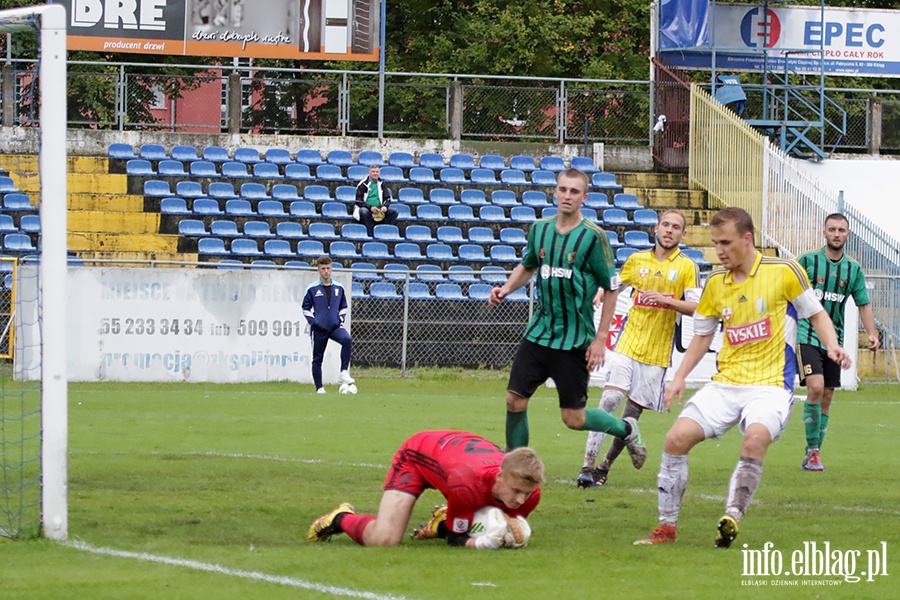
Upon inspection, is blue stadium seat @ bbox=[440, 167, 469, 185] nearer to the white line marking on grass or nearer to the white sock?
the white sock

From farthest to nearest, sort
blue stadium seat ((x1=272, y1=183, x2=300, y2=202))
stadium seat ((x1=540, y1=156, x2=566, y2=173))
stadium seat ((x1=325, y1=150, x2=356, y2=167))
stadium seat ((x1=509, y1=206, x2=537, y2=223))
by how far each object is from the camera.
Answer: stadium seat ((x1=540, y1=156, x2=566, y2=173)), stadium seat ((x1=325, y1=150, x2=356, y2=167)), stadium seat ((x1=509, y1=206, x2=537, y2=223)), blue stadium seat ((x1=272, y1=183, x2=300, y2=202))

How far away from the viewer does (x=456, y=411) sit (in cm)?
1645

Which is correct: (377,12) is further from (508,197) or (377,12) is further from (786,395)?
(786,395)

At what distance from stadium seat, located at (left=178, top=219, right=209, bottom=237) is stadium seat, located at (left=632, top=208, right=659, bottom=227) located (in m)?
8.45

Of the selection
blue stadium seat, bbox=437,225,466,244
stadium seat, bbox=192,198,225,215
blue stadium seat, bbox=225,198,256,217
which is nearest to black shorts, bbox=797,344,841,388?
blue stadium seat, bbox=437,225,466,244

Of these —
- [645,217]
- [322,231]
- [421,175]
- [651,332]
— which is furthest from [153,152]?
[651,332]

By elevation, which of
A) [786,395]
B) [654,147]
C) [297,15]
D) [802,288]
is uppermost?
[297,15]

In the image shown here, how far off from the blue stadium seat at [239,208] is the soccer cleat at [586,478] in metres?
16.4

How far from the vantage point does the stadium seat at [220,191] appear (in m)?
26.6

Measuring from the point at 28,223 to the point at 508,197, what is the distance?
9.26 m

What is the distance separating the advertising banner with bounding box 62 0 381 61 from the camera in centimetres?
2925

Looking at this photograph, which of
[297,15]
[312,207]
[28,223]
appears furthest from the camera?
[297,15]

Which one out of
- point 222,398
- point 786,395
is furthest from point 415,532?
point 222,398

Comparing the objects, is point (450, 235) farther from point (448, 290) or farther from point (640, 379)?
point (640, 379)
